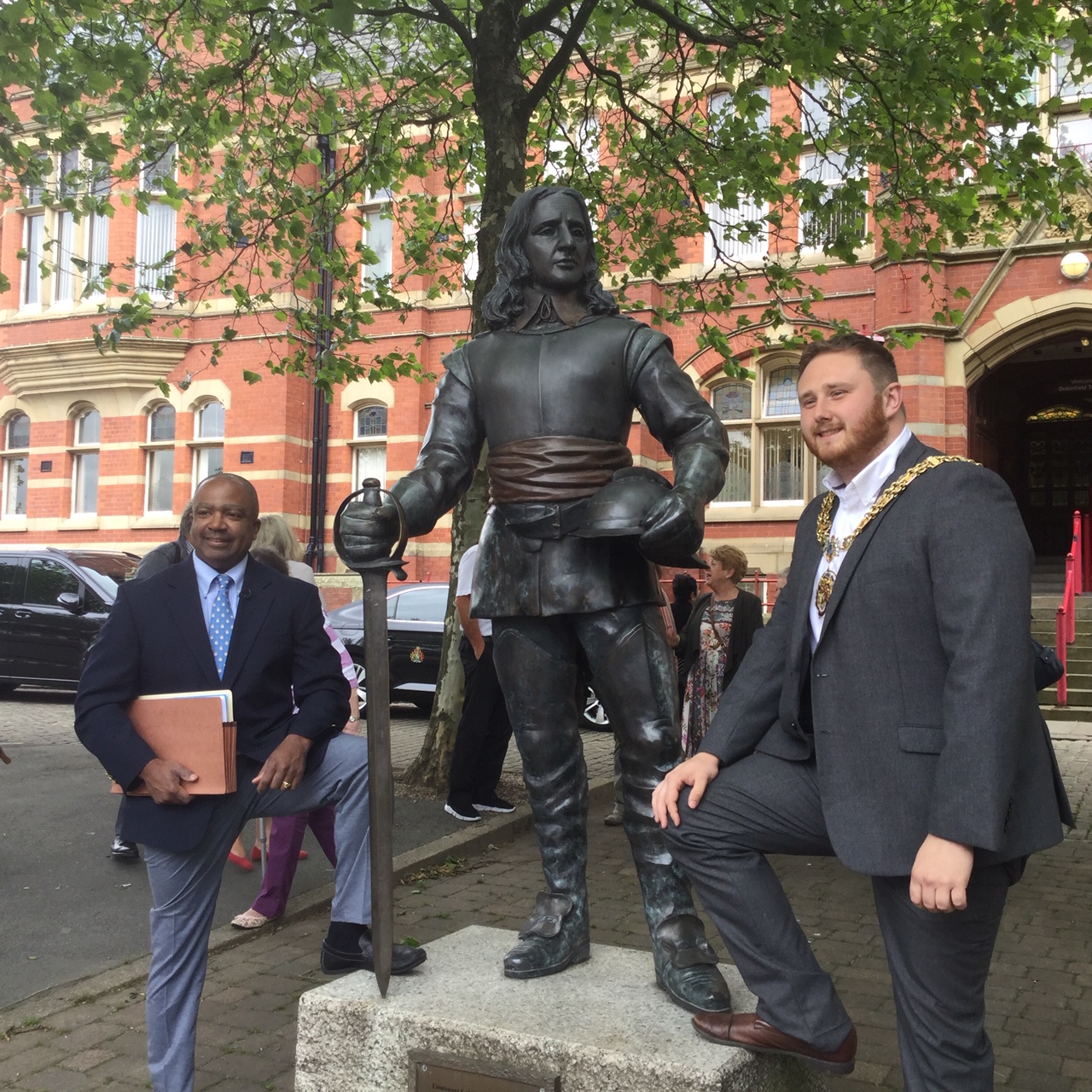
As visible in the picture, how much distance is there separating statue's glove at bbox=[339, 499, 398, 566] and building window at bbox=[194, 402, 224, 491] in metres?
18.5

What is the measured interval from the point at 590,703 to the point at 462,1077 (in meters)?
9.79

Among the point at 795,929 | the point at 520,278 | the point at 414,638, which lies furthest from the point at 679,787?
the point at 414,638

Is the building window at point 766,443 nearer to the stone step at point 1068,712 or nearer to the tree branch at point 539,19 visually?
the stone step at point 1068,712

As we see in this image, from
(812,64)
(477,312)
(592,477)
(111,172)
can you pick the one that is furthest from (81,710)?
(111,172)

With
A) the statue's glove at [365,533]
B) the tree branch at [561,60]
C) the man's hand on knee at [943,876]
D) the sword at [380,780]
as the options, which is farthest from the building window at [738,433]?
the man's hand on knee at [943,876]

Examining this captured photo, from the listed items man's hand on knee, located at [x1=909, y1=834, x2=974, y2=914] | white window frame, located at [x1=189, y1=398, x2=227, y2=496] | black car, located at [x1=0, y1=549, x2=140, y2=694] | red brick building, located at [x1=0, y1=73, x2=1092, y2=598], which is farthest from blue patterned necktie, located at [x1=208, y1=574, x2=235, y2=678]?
white window frame, located at [x1=189, y1=398, x2=227, y2=496]

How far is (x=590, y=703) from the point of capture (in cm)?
1246

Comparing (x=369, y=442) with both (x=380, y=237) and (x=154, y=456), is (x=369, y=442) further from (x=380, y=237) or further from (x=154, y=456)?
(x=154, y=456)

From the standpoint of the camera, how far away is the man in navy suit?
298 centimetres

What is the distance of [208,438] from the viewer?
2070cm

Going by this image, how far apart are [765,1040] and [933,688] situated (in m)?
0.90

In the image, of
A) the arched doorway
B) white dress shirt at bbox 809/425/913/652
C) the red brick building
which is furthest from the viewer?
the arched doorway

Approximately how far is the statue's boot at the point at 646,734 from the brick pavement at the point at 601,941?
90 cm

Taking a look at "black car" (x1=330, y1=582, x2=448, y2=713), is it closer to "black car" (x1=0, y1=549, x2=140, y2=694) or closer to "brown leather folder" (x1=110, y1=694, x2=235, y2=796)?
"black car" (x1=0, y1=549, x2=140, y2=694)
